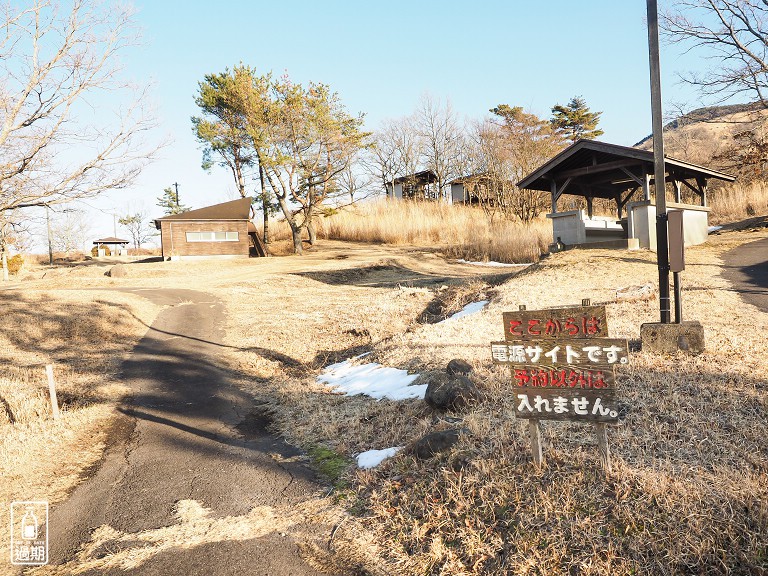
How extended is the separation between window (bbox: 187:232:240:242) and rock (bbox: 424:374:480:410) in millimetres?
30142

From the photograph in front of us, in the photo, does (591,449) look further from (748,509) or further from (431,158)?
(431,158)

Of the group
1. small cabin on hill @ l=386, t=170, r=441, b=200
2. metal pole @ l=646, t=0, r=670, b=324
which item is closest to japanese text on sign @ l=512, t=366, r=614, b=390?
metal pole @ l=646, t=0, r=670, b=324

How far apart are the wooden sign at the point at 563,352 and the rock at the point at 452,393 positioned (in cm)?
175

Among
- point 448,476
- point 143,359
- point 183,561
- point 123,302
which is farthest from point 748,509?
point 123,302

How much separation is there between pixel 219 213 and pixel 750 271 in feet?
98.8

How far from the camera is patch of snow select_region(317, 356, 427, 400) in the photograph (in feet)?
22.0

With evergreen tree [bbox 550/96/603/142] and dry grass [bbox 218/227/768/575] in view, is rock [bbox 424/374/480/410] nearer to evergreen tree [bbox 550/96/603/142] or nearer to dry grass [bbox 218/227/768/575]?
dry grass [bbox 218/227/768/575]

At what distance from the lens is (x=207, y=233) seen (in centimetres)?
3294

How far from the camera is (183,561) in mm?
3545

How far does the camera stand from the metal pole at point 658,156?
6555 mm

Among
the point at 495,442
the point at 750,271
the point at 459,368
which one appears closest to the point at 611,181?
the point at 750,271

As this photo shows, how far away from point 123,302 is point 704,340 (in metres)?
15.0

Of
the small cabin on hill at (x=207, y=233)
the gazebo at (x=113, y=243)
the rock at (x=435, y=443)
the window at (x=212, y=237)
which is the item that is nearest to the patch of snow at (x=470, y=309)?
the rock at (x=435, y=443)

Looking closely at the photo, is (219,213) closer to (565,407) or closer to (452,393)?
(452,393)
